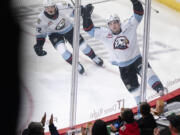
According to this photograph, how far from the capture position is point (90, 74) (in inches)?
173

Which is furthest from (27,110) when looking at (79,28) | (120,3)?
(120,3)

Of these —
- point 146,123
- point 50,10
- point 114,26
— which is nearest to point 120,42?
point 114,26

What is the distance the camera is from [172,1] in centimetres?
448

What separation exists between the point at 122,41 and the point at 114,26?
0.67ft

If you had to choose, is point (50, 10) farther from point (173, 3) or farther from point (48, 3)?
point (173, 3)

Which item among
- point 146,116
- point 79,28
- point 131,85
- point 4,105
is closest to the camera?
point 146,116

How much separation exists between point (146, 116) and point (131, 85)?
5.35 feet

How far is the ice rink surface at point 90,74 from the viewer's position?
13.3 feet

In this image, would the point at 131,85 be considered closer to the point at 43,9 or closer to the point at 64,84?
the point at 64,84

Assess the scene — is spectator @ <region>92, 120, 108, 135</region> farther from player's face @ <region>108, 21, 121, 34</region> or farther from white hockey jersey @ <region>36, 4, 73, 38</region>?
player's face @ <region>108, 21, 121, 34</region>

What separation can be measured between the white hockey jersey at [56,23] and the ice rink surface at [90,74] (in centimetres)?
8

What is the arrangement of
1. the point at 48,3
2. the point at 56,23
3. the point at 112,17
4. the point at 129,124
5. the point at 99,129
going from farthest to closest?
1. the point at 112,17
2. the point at 56,23
3. the point at 48,3
4. the point at 129,124
5. the point at 99,129

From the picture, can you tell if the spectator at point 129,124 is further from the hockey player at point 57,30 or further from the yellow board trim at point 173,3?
the yellow board trim at point 173,3

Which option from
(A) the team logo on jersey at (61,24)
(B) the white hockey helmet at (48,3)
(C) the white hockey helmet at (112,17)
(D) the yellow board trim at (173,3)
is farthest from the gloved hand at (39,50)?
(D) the yellow board trim at (173,3)
